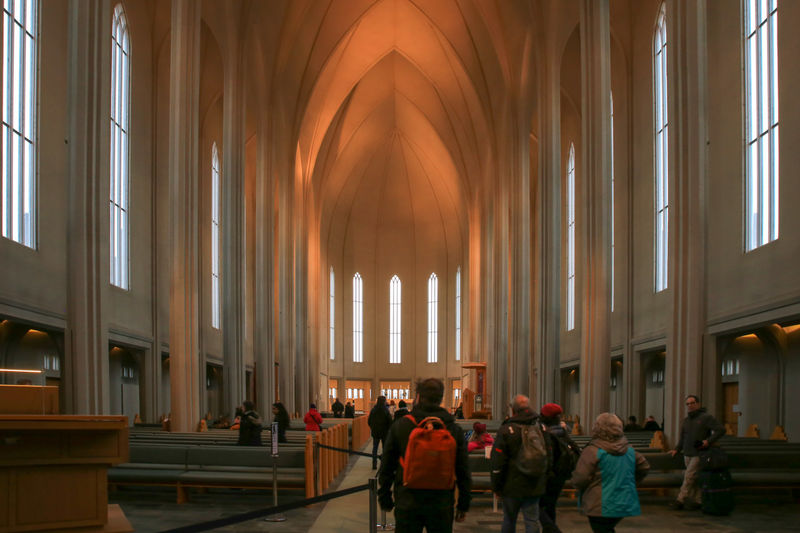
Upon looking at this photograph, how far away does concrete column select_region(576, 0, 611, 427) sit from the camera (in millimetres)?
17453

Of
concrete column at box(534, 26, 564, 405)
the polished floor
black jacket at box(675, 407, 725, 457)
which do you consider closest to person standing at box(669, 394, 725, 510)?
black jacket at box(675, 407, 725, 457)

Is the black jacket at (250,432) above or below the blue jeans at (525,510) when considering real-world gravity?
below

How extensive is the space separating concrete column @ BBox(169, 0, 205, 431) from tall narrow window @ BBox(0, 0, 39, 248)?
2914 millimetres

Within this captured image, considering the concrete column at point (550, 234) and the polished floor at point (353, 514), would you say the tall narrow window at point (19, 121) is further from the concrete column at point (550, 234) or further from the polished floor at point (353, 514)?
the concrete column at point (550, 234)

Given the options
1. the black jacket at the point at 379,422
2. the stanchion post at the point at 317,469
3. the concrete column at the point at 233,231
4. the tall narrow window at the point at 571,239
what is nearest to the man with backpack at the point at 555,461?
the stanchion post at the point at 317,469

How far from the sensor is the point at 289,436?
14844 mm

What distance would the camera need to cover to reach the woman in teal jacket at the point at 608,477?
5.62 metres

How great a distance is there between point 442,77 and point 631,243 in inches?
719

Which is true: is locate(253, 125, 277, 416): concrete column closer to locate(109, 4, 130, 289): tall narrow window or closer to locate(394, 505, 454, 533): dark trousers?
locate(109, 4, 130, 289): tall narrow window

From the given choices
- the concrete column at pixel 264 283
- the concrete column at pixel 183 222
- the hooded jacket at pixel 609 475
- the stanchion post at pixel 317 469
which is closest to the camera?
the hooded jacket at pixel 609 475

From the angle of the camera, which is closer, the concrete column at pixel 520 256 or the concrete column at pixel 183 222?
the concrete column at pixel 183 222

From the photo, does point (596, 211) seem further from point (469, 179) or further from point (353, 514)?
point (469, 179)

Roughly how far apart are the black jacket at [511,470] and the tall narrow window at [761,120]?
421 inches

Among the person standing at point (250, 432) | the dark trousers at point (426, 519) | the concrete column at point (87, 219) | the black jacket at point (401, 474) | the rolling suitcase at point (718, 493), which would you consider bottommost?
the rolling suitcase at point (718, 493)
